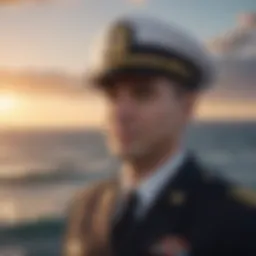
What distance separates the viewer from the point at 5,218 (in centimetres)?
176

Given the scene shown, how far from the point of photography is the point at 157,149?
5.57 feet

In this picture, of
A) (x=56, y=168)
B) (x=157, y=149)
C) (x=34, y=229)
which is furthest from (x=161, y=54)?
(x=34, y=229)

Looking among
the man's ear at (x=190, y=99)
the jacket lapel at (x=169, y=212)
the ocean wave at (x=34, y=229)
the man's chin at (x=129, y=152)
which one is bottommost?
the ocean wave at (x=34, y=229)

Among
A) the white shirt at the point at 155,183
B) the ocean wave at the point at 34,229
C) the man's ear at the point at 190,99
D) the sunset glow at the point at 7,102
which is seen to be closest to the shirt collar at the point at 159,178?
the white shirt at the point at 155,183

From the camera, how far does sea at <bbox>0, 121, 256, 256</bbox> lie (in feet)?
5.55

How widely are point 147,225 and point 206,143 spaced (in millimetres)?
277

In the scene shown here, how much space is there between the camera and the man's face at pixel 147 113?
66.2 inches

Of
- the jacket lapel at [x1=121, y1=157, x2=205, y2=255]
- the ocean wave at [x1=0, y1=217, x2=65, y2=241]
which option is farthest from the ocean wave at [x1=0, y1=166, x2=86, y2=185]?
the jacket lapel at [x1=121, y1=157, x2=205, y2=255]

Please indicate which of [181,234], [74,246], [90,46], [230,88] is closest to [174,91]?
[230,88]

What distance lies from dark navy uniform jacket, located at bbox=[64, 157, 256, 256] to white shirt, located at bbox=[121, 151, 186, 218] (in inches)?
0.5

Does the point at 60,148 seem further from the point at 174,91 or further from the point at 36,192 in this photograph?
the point at 174,91

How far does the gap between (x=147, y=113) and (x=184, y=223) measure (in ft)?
1.03

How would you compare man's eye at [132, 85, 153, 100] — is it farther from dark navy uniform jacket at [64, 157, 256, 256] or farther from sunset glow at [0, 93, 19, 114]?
sunset glow at [0, 93, 19, 114]

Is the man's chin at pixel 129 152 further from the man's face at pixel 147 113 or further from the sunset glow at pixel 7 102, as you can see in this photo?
the sunset glow at pixel 7 102
